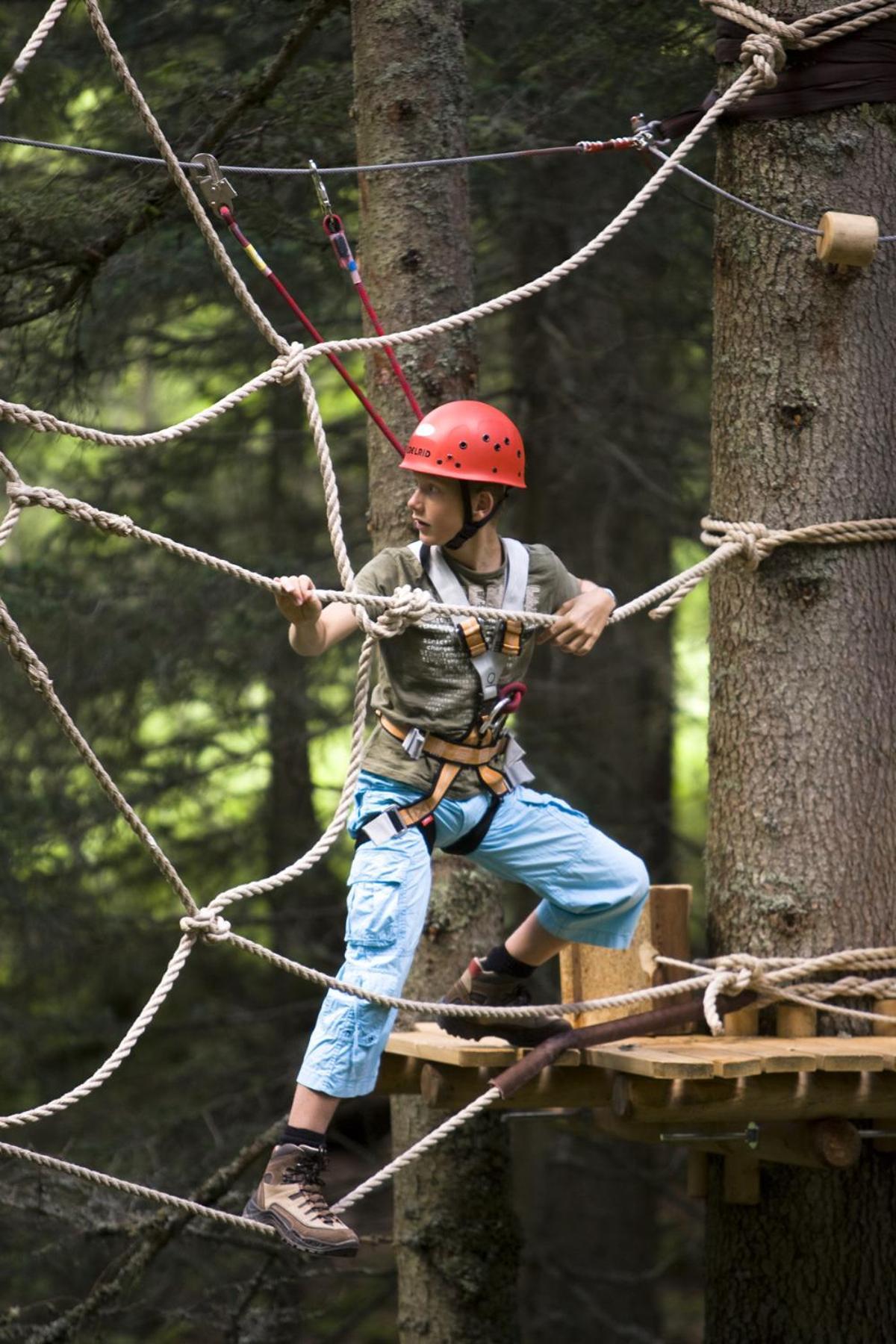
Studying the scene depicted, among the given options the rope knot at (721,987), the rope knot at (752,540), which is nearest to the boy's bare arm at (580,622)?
the rope knot at (752,540)

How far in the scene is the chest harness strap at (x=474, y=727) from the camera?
3182 mm

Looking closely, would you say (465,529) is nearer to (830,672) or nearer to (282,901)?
(830,672)

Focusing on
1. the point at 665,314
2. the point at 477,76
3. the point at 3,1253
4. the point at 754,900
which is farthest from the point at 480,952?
the point at 665,314

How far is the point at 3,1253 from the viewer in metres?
5.07

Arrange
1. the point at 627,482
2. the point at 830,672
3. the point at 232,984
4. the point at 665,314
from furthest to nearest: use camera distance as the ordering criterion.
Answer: the point at 232,984
the point at 627,482
the point at 665,314
the point at 830,672

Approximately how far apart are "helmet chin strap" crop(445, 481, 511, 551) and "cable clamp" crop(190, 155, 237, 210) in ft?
2.58

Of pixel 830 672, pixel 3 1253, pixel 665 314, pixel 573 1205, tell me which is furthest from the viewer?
pixel 573 1205

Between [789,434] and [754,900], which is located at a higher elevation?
[789,434]

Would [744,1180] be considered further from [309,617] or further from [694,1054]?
[309,617]

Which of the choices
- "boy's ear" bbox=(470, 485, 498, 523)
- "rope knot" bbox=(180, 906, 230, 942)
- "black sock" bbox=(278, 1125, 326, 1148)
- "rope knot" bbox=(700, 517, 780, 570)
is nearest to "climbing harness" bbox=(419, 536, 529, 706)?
"boy's ear" bbox=(470, 485, 498, 523)

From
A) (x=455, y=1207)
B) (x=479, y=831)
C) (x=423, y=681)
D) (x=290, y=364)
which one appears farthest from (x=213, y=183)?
(x=455, y=1207)

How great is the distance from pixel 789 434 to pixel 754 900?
1.13 metres

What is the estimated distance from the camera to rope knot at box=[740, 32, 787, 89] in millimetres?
3533

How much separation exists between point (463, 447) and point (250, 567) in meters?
2.95
